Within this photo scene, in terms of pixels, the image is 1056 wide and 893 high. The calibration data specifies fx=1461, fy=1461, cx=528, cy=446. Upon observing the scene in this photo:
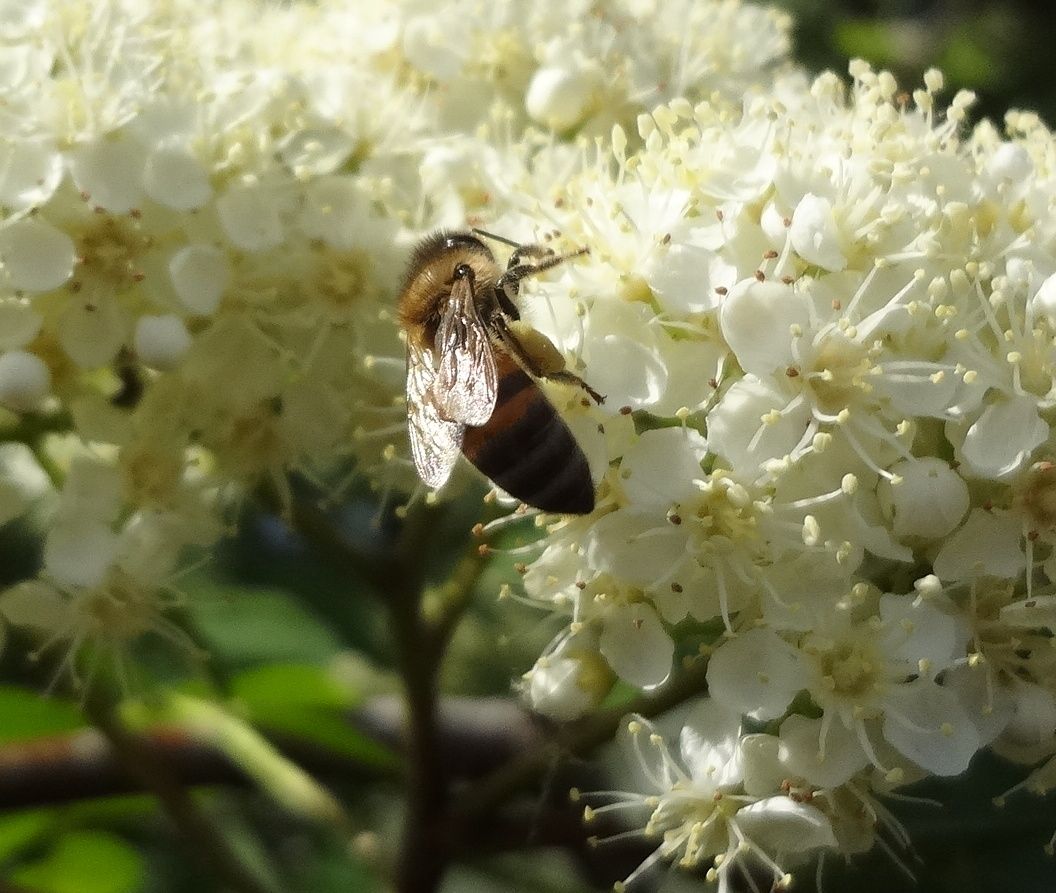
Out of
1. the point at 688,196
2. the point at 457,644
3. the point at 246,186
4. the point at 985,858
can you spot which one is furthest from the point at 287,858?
the point at 688,196

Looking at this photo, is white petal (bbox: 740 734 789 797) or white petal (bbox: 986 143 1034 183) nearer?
white petal (bbox: 740 734 789 797)

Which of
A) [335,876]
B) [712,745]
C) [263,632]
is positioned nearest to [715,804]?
[712,745]

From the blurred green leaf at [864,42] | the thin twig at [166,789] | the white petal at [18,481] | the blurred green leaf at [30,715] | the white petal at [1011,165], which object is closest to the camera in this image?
the white petal at [1011,165]

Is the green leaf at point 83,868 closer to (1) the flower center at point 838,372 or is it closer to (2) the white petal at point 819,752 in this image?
→ (2) the white petal at point 819,752

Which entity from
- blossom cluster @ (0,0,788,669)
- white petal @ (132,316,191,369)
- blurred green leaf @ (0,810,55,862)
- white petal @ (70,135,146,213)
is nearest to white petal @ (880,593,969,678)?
blossom cluster @ (0,0,788,669)

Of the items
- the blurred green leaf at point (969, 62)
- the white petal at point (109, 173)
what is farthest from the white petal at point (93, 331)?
the blurred green leaf at point (969, 62)

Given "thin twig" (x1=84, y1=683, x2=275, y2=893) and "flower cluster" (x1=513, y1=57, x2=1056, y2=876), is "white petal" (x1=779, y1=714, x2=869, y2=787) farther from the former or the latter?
"thin twig" (x1=84, y1=683, x2=275, y2=893)

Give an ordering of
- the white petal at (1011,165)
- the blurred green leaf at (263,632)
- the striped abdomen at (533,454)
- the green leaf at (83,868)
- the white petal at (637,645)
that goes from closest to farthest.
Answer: the striped abdomen at (533,454) < the white petal at (637,645) < the white petal at (1011,165) < the green leaf at (83,868) < the blurred green leaf at (263,632)
